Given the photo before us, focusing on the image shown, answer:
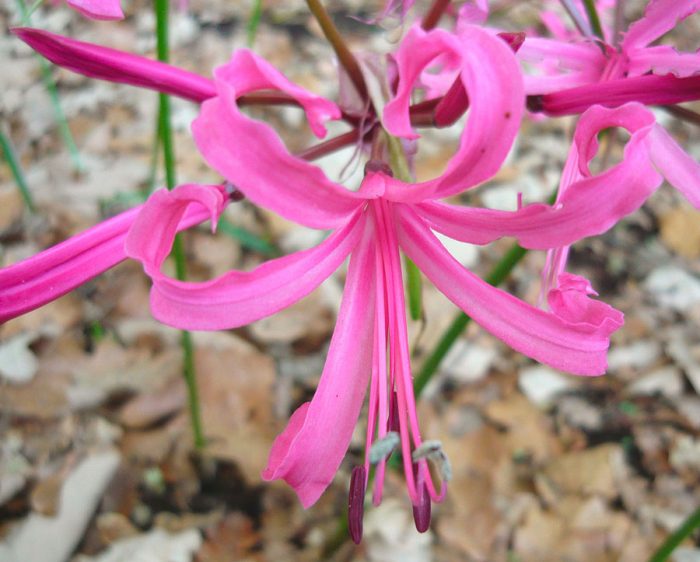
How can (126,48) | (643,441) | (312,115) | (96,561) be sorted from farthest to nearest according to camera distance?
(126,48), (643,441), (96,561), (312,115)

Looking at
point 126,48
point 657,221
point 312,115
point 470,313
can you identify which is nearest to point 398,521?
point 470,313

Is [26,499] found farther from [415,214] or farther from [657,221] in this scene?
[657,221]

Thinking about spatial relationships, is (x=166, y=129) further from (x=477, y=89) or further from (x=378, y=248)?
(x=477, y=89)

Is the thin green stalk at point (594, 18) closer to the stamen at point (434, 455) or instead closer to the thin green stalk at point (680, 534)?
the stamen at point (434, 455)

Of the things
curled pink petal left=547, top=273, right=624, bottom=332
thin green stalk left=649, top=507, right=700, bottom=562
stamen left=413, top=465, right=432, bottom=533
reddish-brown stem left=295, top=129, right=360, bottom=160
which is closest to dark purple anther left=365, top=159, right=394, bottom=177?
reddish-brown stem left=295, top=129, right=360, bottom=160

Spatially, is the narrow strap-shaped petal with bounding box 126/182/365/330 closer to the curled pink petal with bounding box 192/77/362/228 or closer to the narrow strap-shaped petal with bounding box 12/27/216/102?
the curled pink petal with bounding box 192/77/362/228

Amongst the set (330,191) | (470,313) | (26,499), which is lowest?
(26,499)
